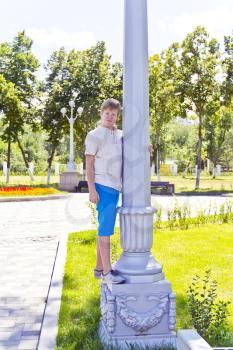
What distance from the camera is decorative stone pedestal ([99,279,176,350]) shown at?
3863mm

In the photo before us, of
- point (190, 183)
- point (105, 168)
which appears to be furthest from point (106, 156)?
point (190, 183)

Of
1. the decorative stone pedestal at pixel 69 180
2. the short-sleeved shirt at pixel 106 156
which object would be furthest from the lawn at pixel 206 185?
the short-sleeved shirt at pixel 106 156

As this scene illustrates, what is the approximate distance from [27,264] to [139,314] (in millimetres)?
4030

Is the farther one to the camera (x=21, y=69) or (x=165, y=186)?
(x=21, y=69)

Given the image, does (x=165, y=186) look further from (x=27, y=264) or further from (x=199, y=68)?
(x=27, y=264)

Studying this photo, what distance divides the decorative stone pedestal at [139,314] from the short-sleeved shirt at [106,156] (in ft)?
2.84

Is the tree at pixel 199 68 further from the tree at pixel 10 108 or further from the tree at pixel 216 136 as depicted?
the tree at pixel 216 136

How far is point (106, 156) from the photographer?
163 inches

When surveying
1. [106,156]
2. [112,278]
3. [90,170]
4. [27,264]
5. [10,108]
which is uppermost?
[10,108]

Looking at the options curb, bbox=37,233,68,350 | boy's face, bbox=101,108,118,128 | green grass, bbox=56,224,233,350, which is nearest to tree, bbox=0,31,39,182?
green grass, bbox=56,224,233,350

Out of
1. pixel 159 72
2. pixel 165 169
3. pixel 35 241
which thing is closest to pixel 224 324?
pixel 35 241

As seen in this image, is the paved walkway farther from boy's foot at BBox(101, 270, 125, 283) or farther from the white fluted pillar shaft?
the white fluted pillar shaft

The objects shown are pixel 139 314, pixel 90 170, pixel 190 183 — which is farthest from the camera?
pixel 190 183

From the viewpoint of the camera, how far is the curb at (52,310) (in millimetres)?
4211
